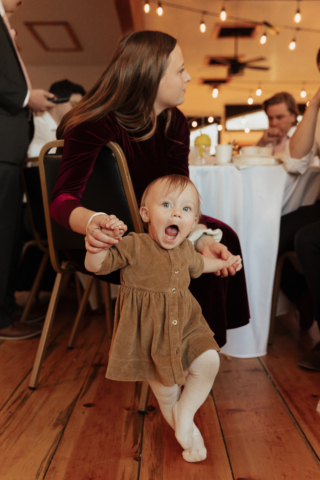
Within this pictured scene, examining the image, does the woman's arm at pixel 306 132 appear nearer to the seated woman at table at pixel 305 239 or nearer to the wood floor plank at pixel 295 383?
the seated woman at table at pixel 305 239

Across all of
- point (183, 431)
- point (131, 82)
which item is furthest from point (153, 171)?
point (183, 431)

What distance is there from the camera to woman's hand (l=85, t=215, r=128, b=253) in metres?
0.75

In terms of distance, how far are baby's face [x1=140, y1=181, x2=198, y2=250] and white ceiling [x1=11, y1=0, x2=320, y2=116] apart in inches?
161

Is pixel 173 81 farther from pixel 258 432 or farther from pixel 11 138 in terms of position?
pixel 258 432

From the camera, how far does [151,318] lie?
0.89 meters

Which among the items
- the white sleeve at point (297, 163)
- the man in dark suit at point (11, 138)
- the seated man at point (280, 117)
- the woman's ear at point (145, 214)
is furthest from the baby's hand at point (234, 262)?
the seated man at point (280, 117)

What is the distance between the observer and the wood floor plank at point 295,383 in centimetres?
106

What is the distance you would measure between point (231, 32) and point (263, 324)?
5032 mm

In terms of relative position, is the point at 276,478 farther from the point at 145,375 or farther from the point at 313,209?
the point at 313,209

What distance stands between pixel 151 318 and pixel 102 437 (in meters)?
0.37

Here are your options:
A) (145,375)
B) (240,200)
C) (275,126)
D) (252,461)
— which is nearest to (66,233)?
Answer: (145,375)

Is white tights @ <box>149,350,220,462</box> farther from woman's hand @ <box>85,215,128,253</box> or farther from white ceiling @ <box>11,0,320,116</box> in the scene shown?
white ceiling @ <box>11,0,320,116</box>

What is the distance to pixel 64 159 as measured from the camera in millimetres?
1042

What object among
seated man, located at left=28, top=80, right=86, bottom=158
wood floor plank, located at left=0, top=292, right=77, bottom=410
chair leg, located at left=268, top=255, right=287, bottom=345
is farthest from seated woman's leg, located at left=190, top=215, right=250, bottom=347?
seated man, located at left=28, top=80, right=86, bottom=158
